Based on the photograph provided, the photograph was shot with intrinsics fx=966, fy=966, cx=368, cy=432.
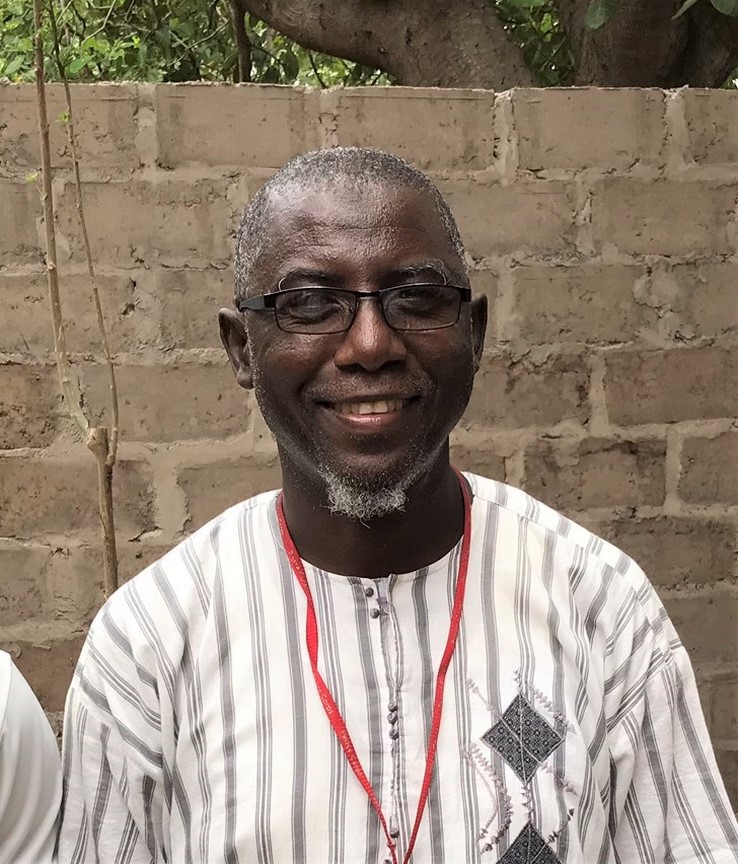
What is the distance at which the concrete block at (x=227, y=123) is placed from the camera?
2438 millimetres

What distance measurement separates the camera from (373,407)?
4.26 ft

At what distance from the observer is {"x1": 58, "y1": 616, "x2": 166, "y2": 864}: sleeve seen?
134 centimetres

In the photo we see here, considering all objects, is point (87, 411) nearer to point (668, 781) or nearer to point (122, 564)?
point (122, 564)

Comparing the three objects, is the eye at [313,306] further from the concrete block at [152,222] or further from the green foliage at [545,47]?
the green foliage at [545,47]

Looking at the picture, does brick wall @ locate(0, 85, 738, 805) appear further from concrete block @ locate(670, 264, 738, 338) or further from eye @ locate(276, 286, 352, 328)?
eye @ locate(276, 286, 352, 328)

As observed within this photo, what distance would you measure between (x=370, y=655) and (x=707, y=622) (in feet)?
5.51

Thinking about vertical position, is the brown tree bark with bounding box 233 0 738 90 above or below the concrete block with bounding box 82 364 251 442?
above

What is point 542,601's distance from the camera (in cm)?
142

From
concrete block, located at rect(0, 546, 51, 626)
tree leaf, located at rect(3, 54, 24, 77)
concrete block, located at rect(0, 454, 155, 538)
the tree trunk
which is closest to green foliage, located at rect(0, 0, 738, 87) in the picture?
the tree trunk

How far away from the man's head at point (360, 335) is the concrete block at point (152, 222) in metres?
1.13

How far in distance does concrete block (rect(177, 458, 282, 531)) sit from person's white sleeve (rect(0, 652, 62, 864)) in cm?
115

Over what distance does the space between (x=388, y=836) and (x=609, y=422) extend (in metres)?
1.63

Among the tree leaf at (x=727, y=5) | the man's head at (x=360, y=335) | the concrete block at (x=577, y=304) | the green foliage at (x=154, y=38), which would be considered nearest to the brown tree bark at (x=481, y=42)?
the green foliage at (x=154, y=38)

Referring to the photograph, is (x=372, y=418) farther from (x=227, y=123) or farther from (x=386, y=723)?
(x=227, y=123)
